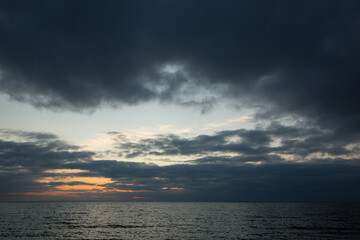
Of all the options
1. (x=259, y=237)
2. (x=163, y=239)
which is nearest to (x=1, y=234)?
(x=163, y=239)

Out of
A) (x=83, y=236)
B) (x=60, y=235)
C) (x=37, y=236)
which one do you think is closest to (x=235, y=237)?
(x=83, y=236)

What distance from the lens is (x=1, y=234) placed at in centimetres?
5856

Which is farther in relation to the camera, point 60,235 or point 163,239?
point 60,235

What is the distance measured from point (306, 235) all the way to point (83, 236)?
51326 mm

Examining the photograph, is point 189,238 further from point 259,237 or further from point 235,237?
point 259,237

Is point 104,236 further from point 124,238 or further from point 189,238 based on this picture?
point 189,238

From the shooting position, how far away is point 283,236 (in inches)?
2327

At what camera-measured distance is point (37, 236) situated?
2277 inches

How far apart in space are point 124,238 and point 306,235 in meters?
41.8

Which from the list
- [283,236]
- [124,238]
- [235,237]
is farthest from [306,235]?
[124,238]

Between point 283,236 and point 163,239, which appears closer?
point 163,239

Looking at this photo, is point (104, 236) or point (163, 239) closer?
point (163, 239)

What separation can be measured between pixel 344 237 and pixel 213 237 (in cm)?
2901

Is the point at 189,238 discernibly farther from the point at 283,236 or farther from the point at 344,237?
the point at 344,237
